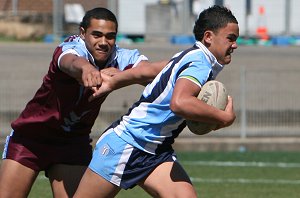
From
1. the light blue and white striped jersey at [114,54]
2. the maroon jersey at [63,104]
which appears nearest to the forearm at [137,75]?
the light blue and white striped jersey at [114,54]

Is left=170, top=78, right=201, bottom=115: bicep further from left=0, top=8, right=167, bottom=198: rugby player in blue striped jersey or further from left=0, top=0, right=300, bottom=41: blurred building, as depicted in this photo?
left=0, top=0, right=300, bottom=41: blurred building

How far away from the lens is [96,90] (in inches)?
246

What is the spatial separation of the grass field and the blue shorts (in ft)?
13.3

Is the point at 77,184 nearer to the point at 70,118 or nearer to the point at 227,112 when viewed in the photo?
the point at 70,118

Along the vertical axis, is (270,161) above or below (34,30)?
below

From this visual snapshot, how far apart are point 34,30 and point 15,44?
79cm

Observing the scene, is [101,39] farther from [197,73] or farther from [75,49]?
[197,73]

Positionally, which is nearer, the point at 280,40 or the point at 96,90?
the point at 96,90

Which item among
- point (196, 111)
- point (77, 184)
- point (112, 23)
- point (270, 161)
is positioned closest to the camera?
point (196, 111)

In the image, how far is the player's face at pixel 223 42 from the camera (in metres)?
6.41

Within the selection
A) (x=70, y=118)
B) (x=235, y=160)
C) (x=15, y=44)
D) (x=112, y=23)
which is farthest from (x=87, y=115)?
(x=15, y=44)

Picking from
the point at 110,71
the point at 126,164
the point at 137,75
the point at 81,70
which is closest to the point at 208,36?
the point at 137,75

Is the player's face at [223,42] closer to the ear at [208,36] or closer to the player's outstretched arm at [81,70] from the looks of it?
the ear at [208,36]

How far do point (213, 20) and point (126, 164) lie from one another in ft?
3.64
